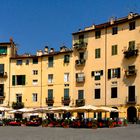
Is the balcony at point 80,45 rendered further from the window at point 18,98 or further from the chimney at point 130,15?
the window at point 18,98

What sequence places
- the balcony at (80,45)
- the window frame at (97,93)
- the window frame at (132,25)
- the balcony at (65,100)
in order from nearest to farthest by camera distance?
the window frame at (132,25) → the window frame at (97,93) → the balcony at (80,45) → the balcony at (65,100)

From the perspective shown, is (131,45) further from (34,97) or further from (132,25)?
(34,97)

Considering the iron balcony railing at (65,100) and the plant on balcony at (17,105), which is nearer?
the iron balcony railing at (65,100)

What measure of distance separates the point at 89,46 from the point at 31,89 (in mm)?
13438

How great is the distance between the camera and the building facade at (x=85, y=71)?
206ft

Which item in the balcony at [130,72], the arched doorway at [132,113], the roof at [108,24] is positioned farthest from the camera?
the roof at [108,24]

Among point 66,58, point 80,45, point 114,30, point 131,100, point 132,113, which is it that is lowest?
point 132,113

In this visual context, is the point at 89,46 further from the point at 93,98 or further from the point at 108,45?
the point at 93,98

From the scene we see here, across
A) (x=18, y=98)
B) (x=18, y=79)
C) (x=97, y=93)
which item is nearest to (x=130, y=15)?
(x=97, y=93)

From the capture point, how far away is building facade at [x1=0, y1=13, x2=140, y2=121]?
206 ft

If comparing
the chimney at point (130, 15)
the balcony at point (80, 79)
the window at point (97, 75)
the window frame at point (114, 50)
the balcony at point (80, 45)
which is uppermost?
the chimney at point (130, 15)

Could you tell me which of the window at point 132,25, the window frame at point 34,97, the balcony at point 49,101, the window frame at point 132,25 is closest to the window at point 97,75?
the window frame at point 132,25

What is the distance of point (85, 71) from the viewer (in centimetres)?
6888

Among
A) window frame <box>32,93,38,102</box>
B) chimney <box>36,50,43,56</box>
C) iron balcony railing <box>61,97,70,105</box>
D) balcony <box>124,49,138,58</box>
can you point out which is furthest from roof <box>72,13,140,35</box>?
window frame <box>32,93,38,102</box>
